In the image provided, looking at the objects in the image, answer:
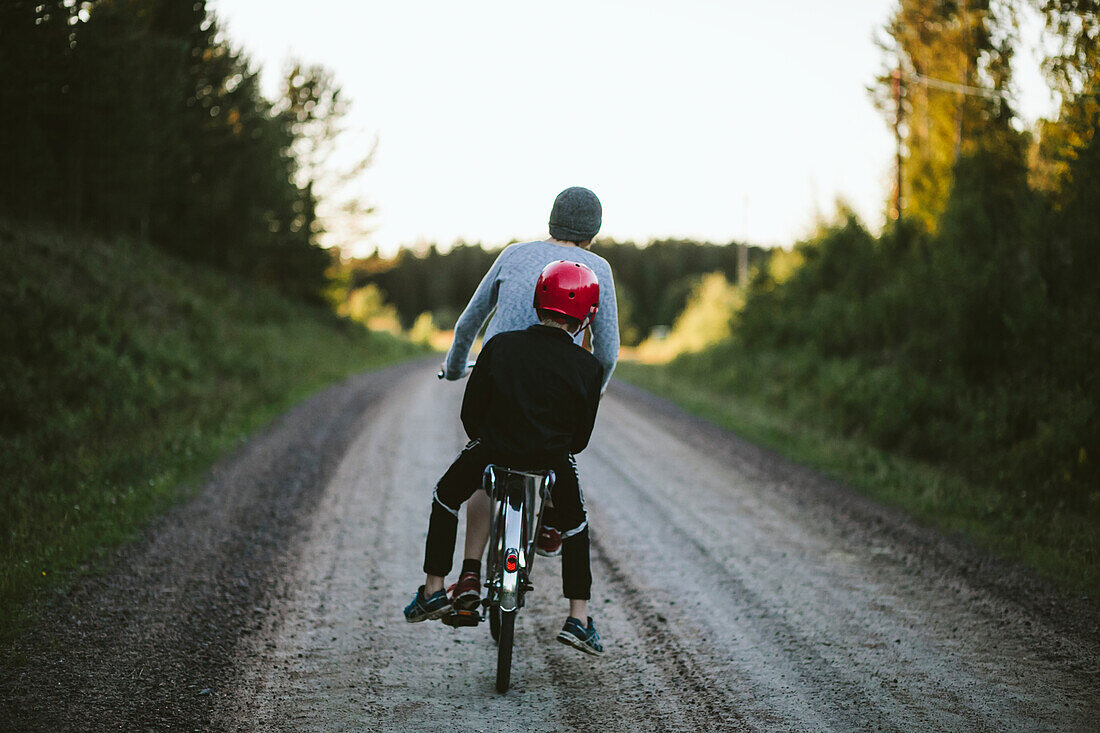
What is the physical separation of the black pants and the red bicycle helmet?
0.75 metres

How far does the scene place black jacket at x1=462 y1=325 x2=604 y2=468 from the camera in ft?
11.4

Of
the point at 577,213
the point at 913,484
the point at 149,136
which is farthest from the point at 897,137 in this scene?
the point at 577,213

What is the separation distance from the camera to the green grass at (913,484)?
19.2 feet

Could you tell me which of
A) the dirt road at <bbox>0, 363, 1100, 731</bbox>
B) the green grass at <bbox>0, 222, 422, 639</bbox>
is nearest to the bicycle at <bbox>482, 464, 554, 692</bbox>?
the dirt road at <bbox>0, 363, 1100, 731</bbox>

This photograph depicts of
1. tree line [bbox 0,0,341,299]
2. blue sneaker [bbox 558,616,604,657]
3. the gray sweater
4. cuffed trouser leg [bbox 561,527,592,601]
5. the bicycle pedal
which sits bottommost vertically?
blue sneaker [bbox 558,616,604,657]

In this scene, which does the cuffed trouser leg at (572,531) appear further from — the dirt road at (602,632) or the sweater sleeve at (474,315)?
the sweater sleeve at (474,315)

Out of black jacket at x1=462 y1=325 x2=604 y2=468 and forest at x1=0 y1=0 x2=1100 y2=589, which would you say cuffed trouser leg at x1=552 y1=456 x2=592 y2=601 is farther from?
forest at x1=0 y1=0 x2=1100 y2=589

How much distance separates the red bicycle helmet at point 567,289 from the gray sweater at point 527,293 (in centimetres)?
19

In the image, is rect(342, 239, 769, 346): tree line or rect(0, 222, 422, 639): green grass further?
rect(342, 239, 769, 346): tree line

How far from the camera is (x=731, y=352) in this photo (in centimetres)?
2331

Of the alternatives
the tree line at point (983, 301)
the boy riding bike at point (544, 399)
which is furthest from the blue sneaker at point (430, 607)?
the tree line at point (983, 301)

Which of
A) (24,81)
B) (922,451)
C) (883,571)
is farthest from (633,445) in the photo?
(24,81)

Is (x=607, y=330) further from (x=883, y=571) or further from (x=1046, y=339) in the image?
(x=1046, y=339)

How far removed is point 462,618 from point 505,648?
0.89ft
